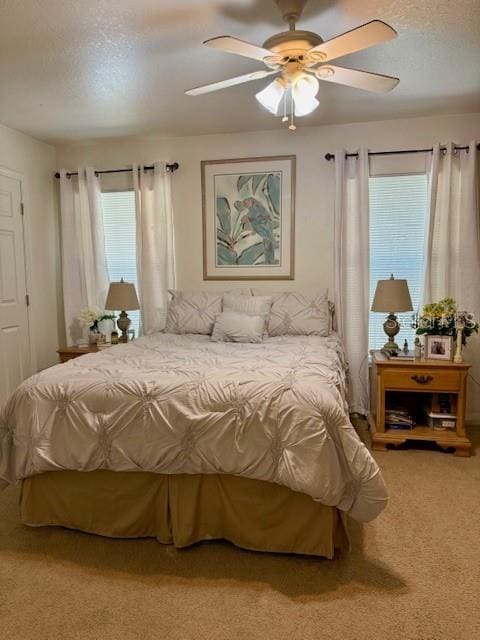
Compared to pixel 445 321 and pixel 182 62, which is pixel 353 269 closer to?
pixel 445 321

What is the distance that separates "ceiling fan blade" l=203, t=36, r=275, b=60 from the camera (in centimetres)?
180

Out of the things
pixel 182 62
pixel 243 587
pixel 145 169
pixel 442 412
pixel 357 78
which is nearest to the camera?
pixel 243 587

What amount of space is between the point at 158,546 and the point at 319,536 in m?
0.75

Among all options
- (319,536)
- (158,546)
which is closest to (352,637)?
(319,536)

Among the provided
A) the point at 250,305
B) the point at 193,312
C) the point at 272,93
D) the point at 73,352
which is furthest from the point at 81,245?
the point at 272,93

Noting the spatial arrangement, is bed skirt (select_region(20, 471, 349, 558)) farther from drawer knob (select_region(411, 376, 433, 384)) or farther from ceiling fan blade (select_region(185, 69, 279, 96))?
ceiling fan blade (select_region(185, 69, 279, 96))

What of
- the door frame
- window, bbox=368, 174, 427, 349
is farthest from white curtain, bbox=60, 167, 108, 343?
window, bbox=368, 174, 427, 349

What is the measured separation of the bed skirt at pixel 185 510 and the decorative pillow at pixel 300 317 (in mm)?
1695

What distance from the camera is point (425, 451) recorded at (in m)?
3.14

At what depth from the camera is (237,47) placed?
1873mm

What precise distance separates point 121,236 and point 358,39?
2.95 metres

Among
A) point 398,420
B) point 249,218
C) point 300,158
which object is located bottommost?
point 398,420

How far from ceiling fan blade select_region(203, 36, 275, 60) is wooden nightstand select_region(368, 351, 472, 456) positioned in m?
2.11

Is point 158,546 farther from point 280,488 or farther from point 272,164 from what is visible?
point 272,164
